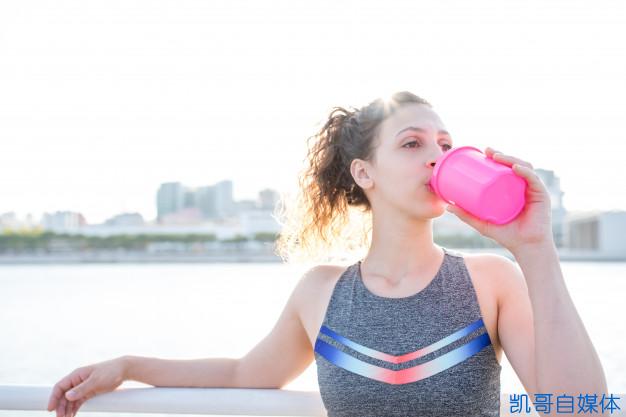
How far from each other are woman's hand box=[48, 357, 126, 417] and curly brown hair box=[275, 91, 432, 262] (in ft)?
2.37

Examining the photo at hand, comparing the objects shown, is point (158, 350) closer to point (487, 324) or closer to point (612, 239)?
point (487, 324)

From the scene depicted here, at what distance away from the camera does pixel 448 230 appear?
44656 millimetres

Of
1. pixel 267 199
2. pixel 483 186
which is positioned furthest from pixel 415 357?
pixel 267 199

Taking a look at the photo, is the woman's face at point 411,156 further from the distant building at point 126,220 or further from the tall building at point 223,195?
the tall building at point 223,195

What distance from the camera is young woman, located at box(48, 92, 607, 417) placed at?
1.21m

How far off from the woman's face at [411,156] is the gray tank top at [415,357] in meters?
0.19

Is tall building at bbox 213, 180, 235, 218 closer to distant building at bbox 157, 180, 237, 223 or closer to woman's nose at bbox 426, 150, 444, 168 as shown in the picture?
distant building at bbox 157, 180, 237, 223

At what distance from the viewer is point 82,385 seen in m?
1.41

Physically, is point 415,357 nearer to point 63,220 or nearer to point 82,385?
point 82,385

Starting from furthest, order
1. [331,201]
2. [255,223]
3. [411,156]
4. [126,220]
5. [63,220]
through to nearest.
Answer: [126,220]
[63,220]
[255,223]
[331,201]
[411,156]

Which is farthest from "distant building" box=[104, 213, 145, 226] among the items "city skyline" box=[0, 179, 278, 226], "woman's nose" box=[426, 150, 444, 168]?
"woman's nose" box=[426, 150, 444, 168]

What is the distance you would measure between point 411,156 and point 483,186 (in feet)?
1.06

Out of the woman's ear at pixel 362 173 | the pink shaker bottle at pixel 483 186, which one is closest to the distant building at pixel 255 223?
the woman's ear at pixel 362 173

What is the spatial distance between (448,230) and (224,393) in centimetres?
4441
